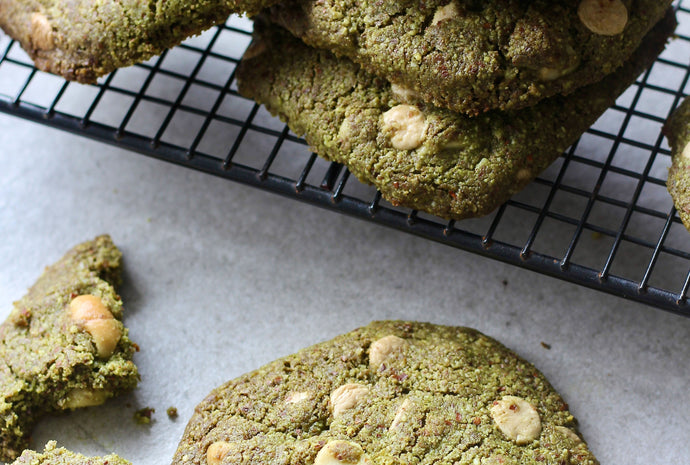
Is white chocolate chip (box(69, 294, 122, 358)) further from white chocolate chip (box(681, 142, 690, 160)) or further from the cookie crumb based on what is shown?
white chocolate chip (box(681, 142, 690, 160))

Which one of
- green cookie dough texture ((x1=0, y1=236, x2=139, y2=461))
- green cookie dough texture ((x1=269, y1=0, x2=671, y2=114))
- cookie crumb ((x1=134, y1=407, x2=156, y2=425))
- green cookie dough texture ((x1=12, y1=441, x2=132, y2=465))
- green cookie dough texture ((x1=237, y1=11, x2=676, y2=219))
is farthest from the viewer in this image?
cookie crumb ((x1=134, y1=407, x2=156, y2=425))

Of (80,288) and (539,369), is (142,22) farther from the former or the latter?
(539,369)

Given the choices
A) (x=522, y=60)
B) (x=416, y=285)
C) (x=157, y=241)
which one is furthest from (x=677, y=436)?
(x=157, y=241)

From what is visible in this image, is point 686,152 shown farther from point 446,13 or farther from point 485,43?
point 446,13

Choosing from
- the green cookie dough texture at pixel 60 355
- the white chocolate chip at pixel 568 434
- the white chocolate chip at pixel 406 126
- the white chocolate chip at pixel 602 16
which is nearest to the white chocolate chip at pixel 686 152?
the white chocolate chip at pixel 602 16

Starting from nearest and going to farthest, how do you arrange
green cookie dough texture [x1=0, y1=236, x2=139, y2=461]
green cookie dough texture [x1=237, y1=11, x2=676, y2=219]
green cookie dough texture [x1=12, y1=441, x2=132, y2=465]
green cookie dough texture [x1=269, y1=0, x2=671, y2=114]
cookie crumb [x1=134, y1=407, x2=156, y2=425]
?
1. green cookie dough texture [x1=269, y1=0, x2=671, y2=114]
2. green cookie dough texture [x1=237, y1=11, x2=676, y2=219]
3. green cookie dough texture [x1=12, y1=441, x2=132, y2=465]
4. green cookie dough texture [x1=0, y1=236, x2=139, y2=461]
5. cookie crumb [x1=134, y1=407, x2=156, y2=425]

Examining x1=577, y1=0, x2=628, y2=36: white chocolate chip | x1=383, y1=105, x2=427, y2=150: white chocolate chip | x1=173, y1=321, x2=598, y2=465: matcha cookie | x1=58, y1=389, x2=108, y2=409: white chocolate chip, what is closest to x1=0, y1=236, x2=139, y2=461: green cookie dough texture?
x1=58, y1=389, x2=108, y2=409: white chocolate chip

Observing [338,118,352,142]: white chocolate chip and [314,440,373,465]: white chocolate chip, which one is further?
[338,118,352,142]: white chocolate chip

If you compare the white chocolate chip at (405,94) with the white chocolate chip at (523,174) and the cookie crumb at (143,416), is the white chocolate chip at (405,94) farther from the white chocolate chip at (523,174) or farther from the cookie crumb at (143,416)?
the cookie crumb at (143,416)
